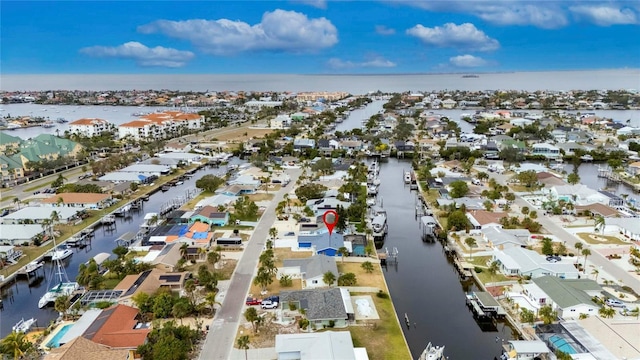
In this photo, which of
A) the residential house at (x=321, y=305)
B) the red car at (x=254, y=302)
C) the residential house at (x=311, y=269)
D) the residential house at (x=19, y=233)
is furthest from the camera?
the residential house at (x=19, y=233)

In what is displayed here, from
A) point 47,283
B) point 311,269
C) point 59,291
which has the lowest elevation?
point 47,283

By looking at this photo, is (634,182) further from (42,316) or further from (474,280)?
(42,316)

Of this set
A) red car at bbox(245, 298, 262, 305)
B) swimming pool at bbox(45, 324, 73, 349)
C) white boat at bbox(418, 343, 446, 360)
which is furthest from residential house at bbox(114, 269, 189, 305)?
white boat at bbox(418, 343, 446, 360)

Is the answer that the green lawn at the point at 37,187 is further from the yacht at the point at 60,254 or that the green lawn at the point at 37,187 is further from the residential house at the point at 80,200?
the yacht at the point at 60,254

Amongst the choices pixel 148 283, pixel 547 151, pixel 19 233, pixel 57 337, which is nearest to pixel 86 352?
pixel 57 337

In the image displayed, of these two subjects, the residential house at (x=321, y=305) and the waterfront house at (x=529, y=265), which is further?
the waterfront house at (x=529, y=265)


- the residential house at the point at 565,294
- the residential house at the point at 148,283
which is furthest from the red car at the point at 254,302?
the residential house at the point at 565,294

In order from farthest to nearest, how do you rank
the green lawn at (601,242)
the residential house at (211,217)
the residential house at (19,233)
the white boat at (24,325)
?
the residential house at (211,217) < the residential house at (19,233) < the green lawn at (601,242) < the white boat at (24,325)

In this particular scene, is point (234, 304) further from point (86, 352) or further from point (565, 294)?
point (565, 294)
